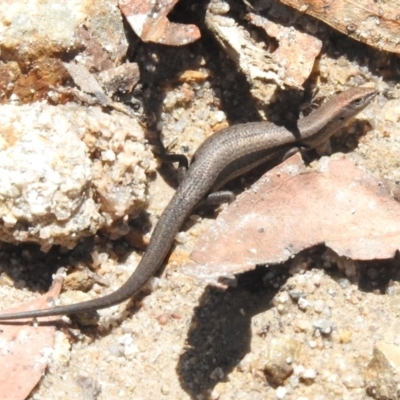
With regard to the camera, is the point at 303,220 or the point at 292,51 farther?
the point at 292,51

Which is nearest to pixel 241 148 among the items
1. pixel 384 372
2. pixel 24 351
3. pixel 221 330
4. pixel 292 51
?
pixel 292 51

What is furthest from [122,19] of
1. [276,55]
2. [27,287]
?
[27,287]

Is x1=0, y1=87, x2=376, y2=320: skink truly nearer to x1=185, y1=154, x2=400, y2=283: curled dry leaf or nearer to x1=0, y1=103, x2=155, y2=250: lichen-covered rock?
x1=0, y1=103, x2=155, y2=250: lichen-covered rock

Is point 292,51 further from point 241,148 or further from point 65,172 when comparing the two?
point 65,172

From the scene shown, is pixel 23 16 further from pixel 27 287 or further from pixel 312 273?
pixel 312 273

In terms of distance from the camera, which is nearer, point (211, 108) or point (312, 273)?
point (312, 273)
